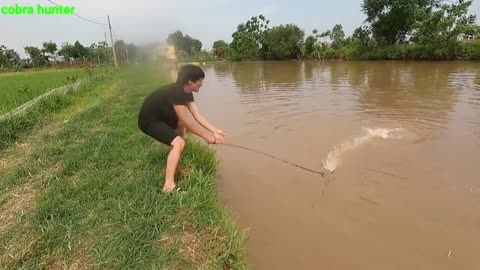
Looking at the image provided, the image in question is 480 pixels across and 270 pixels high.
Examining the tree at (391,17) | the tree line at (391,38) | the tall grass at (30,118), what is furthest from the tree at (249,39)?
the tall grass at (30,118)

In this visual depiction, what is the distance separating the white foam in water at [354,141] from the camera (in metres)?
4.58

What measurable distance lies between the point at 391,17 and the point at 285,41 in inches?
525

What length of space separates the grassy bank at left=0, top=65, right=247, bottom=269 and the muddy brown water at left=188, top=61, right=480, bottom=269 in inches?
17.9

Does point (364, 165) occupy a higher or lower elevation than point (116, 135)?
lower

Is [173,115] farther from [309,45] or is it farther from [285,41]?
[285,41]

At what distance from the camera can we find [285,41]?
3775 centimetres

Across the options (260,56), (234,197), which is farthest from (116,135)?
(260,56)

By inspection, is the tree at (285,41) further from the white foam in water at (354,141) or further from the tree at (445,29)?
the white foam in water at (354,141)

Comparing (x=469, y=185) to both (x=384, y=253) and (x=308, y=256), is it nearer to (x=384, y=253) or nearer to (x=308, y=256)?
(x=384, y=253)

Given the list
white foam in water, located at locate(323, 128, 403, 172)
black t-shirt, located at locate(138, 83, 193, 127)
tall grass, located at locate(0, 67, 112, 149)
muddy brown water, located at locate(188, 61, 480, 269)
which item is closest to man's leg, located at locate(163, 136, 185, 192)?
black t-shirt, located at locate(138, 83, 193, 127)

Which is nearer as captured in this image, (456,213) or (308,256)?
(308,256)

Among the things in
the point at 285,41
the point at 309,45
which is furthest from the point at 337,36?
the point at 285,41

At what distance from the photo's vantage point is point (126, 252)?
93.5 inches

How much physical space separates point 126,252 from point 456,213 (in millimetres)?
2930
